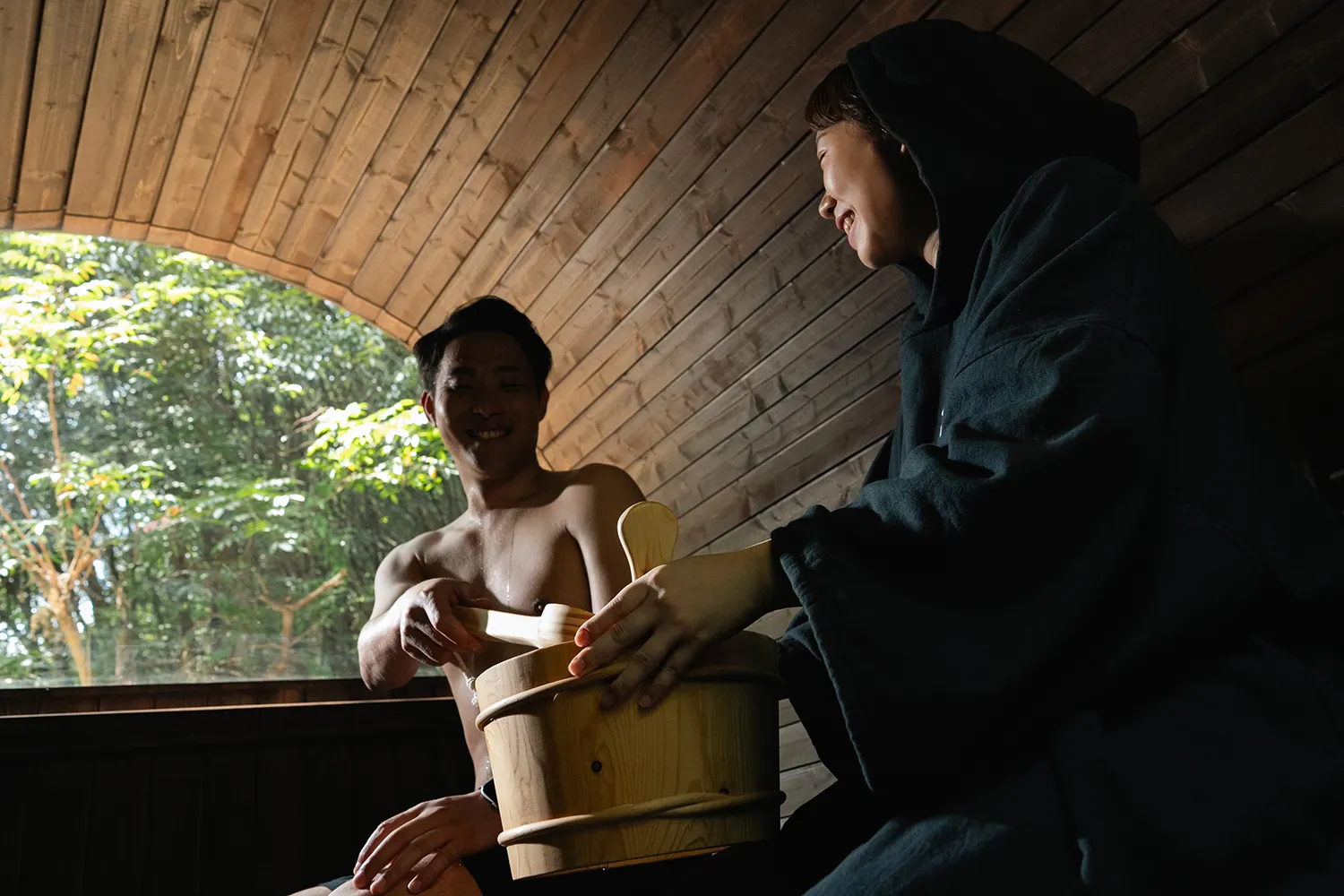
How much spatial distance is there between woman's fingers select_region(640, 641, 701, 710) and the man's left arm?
3.66ft

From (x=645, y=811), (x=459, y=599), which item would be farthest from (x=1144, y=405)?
(x=459, y=599)

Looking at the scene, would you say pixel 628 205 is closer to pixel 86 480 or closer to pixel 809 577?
pixel 809 577

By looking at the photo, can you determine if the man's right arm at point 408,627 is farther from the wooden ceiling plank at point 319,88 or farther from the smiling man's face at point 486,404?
the wooden ceiling plank at point 319,88

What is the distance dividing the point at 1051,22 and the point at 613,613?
1.66m

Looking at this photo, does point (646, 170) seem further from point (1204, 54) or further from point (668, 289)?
point (1204, 54)

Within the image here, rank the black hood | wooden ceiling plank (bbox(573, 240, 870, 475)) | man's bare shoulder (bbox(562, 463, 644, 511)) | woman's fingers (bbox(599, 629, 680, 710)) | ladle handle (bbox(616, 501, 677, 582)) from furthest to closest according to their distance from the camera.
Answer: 1. wooden ceiling plank (bbox(573, 240, 870, 475))
2. man's bare shoulder (bbox(562, 463, 644, 511))
3. the black hood
4. ladle handle (bbox(616, 501, 677, 582))
5. woman's fingers (bbox(599, 629, 680, 710))

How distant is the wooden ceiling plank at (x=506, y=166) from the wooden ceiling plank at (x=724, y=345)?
0.73 m

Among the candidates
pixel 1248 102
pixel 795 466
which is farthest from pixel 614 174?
pixel 1248 102

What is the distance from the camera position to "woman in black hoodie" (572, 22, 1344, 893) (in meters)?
0.95

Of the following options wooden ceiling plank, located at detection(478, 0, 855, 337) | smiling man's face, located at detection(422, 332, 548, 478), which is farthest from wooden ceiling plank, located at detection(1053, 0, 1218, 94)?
smiling man's face, located at detection(422, 332, 548, 478)

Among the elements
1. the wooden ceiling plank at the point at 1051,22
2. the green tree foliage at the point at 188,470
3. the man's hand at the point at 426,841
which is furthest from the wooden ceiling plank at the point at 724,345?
the green tree foliage at the point at 188,470

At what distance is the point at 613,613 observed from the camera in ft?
3.76

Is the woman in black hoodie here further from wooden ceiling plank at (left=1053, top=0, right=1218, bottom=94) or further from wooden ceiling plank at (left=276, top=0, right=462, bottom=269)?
wooden ceiling plank at (left=276, top=0, right=462, bottom=269)

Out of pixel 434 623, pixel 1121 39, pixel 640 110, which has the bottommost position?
pixel 434 623
